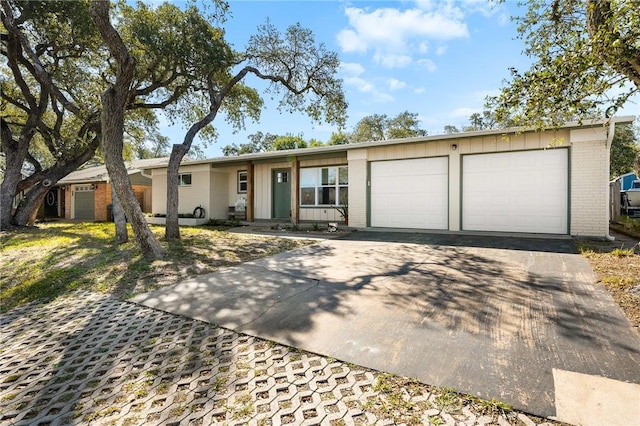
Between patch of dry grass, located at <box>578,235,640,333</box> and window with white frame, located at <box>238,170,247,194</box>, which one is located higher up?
window with white frame, located at <box>238,170,247,194</box>

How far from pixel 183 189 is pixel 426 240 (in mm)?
11790

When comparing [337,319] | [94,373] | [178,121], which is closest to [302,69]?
[178,121]

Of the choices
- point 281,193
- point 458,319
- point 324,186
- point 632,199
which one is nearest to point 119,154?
point 458,319

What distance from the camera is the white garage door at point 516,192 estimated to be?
8.45m

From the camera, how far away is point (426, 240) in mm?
8430

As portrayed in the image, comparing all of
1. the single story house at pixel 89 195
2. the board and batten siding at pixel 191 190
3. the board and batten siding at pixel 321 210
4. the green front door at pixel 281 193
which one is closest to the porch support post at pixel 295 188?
the board and batten siding at pixel 321 210

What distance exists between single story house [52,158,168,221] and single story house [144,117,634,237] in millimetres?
6593

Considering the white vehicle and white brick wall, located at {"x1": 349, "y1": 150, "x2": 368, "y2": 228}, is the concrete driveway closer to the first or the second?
white brick wall, located at {"x1": 349, "y1": 150, "x2": 368, "y2": 228}

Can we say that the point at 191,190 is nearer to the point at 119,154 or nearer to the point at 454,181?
the point at 119,154

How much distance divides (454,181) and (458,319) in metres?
7.31

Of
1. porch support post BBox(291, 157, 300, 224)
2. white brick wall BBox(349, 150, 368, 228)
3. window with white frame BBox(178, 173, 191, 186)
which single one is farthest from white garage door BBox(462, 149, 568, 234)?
window with white frame BBox(178, 173, 191, 186)

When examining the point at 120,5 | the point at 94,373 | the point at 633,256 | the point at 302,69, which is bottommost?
the point at 94,373

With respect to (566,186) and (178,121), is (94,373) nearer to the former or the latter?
(566,186)

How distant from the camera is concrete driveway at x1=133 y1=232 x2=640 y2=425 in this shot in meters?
2.10
